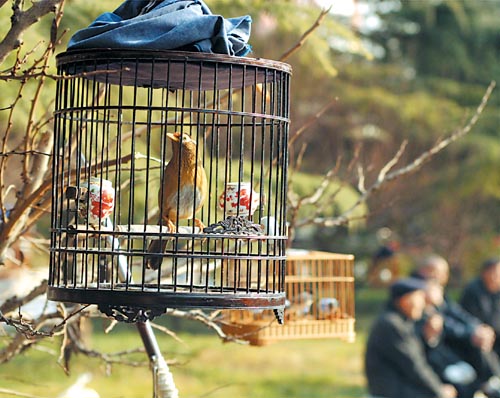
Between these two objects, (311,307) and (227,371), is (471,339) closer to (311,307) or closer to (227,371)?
(227,371)

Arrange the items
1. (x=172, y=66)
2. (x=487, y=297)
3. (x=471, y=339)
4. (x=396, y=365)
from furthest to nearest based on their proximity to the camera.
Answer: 1. (x=487, y=297)
2. (x=471, y=339)
3. (x=396, y=365)
4. (x=172, y=66)

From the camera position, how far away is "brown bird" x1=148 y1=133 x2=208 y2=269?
9.51 feet

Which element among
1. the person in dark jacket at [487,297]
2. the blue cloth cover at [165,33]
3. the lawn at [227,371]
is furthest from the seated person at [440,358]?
the blue cloth cover at [165,33]

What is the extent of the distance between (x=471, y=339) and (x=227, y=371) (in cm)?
444

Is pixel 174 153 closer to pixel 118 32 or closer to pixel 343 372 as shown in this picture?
pixel 118 32

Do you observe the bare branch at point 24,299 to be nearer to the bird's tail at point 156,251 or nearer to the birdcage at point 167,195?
the birdcage at point 167,195

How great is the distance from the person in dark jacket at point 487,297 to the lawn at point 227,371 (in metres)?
2.18

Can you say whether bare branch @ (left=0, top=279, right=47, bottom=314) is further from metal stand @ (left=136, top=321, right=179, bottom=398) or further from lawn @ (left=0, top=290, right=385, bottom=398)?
lawn @ (left=0, top=290, right=385, bottom=398)

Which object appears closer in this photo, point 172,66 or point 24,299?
point 172,66

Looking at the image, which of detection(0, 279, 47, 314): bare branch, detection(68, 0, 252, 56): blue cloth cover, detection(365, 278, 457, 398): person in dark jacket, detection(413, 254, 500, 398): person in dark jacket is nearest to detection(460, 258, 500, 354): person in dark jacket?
detection(413, 254, 500, 398): person in dark jacket

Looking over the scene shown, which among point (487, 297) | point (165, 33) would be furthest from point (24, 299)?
point (487, 297)

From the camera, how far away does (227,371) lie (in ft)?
43.2

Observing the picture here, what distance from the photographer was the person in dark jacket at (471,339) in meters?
9.38

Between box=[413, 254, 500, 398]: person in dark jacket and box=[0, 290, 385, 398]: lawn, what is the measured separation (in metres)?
2.08
